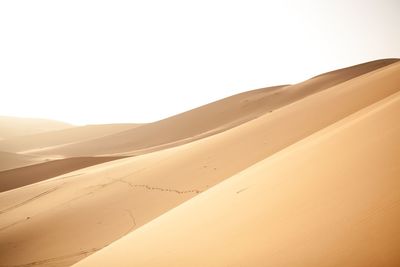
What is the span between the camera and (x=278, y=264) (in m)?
1.75

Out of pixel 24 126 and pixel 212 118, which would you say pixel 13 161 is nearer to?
pixel 212 118

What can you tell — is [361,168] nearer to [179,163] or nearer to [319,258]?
[319,258]

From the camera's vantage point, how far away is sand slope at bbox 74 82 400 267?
5.26 feet

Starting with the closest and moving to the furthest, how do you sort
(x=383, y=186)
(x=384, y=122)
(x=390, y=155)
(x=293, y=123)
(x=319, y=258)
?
(x=319, y=258) → (x=383, y=186) → (x=390, y=155) → (x=384, y=122) → (x=293, y=123)

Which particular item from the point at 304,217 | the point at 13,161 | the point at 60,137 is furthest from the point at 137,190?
the point at 60,137

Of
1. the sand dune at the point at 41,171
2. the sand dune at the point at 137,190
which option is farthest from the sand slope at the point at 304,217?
the sand dune at the point at 41,171

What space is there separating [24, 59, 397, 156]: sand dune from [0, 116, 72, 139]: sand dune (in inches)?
2102

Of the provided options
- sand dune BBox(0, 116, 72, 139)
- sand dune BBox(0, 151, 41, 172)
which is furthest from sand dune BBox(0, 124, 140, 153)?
sand dune BBox(0, 116, 72, 139)

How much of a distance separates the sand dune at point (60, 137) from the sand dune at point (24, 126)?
24174mm

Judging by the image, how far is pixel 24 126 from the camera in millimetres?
85125

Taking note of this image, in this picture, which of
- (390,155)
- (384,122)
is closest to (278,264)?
(390,155)

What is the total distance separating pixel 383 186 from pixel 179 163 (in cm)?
693

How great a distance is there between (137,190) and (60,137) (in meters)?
51.3

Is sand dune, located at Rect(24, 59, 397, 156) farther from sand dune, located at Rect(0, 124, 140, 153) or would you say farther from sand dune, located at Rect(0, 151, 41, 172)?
sand dune, located at Rect(0, 124, 140, 153)
